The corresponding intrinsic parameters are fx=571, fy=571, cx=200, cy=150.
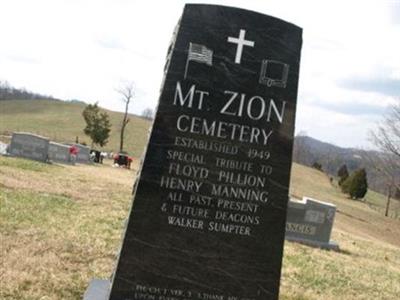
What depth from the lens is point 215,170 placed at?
539 centimetres

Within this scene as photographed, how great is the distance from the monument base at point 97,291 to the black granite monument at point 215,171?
67cm

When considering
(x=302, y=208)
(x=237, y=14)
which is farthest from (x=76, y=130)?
(x=237, y=14)

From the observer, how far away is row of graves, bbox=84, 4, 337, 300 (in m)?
5.26

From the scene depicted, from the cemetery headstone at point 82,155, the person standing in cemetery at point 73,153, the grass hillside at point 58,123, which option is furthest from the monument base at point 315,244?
the grass hillside at point 58,123

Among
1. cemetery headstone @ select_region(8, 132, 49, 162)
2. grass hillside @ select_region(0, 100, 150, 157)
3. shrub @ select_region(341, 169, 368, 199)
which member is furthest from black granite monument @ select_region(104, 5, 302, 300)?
grass hillside @ select_region(0, 100, 150, 157)

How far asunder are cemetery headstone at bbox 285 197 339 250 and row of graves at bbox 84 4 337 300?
11.2 meters

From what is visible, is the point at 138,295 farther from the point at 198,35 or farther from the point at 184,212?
the point at 198,35

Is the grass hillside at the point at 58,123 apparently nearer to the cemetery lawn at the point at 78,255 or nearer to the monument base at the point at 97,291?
the cemetery lawn at the point at 78,255

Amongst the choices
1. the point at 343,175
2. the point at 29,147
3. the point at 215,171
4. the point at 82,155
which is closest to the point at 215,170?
the point at 215,171

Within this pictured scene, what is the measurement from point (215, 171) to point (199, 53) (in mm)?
1126

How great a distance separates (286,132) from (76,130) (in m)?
91.1

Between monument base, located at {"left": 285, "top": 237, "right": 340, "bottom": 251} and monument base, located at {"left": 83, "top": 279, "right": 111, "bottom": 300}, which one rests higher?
monument base, located at {"left": 83, "top": 279, "right": 111, "bottom": 300}

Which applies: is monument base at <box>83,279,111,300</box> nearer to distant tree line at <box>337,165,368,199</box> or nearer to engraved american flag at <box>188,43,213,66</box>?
engraved american flag at <box>188,43,213,66</box>

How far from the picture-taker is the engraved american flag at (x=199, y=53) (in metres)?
5.39
